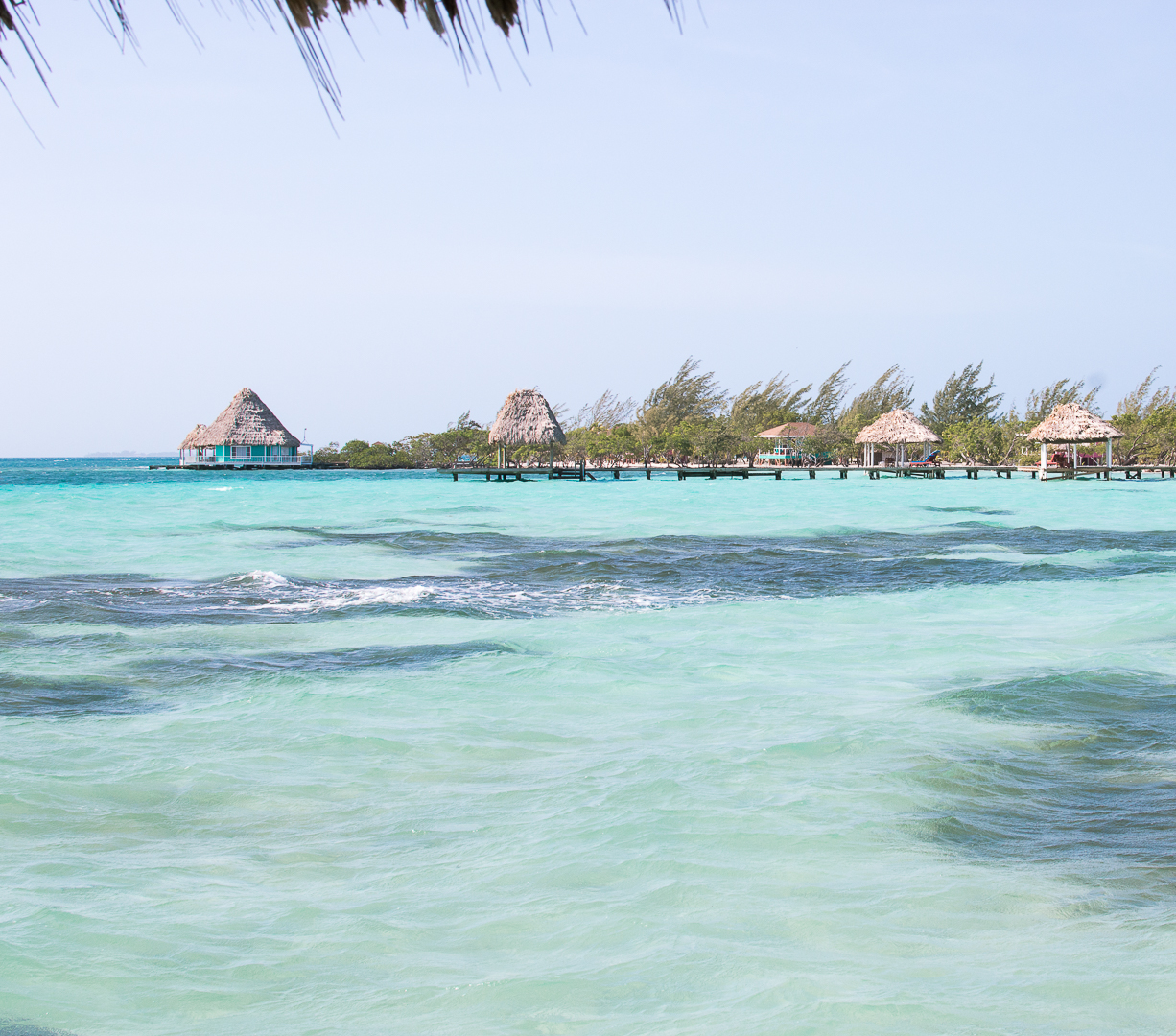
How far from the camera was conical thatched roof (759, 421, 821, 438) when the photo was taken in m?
58.0

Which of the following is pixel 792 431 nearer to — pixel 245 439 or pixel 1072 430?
pixel 1072 430

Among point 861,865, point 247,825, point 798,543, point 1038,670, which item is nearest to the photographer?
point 861,865

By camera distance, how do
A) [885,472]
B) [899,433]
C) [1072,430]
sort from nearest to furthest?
→ [1072,430] → [899,433] → [885,472]

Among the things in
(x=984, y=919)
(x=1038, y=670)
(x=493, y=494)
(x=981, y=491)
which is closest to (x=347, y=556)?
(x=1038, y=670)

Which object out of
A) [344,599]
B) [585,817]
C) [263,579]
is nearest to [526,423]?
[263,579]

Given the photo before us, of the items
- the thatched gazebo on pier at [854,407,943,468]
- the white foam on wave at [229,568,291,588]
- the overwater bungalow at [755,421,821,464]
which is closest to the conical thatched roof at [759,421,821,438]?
the overwater bungalow at [755,421,821,464]

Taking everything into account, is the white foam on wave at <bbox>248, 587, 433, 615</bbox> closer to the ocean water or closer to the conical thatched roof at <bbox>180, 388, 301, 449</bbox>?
the ocean water

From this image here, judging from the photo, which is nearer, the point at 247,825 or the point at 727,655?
the point at 247,825

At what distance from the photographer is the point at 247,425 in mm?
56281

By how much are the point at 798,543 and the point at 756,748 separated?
429 inches

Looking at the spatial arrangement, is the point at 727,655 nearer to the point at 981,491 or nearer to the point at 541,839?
the point at 541,839

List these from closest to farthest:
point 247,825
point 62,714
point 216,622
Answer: point 247,825
point 62,714
point 216,622

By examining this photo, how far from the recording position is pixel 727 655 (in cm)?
689

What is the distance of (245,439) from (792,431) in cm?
3039
